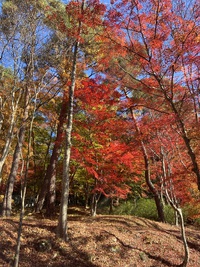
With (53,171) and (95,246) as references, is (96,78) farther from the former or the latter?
(95,246)

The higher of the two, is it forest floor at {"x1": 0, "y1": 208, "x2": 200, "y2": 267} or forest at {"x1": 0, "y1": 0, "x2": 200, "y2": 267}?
forest at {"x1": 0, "y1": 0, "x2": 200, "y2": 267}

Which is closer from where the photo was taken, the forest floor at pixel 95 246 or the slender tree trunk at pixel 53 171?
the forest floor at pixel 95 246

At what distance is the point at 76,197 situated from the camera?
24.8 meters

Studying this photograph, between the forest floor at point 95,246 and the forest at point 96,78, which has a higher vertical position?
the forest at point 96,78

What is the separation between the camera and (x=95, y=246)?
6629 millimetres

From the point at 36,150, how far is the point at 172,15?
1286 cm

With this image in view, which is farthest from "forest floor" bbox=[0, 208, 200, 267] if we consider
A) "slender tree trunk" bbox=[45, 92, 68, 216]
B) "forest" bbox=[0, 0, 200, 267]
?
"slender tree trunk" bbox=[45, 92, 68, 216]

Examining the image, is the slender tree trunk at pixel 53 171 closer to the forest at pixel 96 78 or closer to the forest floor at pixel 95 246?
the forest at pixel 96 78

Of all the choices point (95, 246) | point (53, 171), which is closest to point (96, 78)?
point (53, 171)

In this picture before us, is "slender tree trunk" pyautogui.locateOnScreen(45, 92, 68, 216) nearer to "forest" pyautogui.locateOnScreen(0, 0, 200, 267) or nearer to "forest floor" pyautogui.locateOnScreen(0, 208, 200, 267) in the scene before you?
"forest" pyautogui.locateOnScreen(0, 0, 200, 267)

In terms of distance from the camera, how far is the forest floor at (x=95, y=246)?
18.8 ft

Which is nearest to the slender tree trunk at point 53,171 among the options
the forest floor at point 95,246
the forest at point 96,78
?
the forest at point 96,78

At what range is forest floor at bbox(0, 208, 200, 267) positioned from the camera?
5.72m

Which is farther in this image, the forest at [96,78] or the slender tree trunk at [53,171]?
the slender tree trunk at [53,171]
